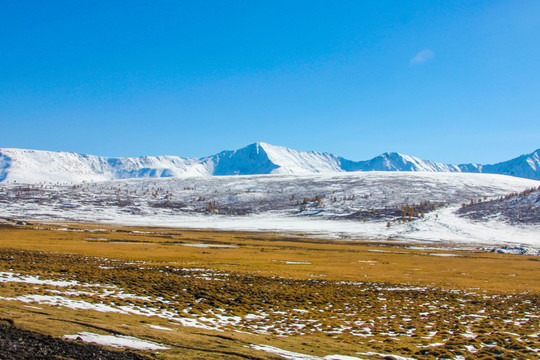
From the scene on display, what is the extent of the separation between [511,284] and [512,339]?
77.2ft

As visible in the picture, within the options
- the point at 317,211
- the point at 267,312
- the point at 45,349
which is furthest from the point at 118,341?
the point at 317,211

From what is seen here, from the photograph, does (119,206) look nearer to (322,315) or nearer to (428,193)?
(428,193)

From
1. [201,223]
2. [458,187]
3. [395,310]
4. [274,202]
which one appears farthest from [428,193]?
[395,310]

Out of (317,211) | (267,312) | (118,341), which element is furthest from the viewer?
(317,211)

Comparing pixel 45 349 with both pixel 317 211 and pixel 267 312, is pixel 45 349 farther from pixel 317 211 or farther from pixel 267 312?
pixel 317 211

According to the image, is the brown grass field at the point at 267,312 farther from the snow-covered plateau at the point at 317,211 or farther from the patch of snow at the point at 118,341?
the snow-covered plateau at the point at 317,211

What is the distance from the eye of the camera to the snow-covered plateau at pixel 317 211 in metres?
119

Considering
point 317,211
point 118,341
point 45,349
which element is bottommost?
point 317,211

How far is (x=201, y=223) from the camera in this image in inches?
5664

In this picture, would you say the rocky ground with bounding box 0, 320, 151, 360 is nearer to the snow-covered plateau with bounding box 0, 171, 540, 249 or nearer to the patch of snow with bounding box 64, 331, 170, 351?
the patch of snow with bounding box 64, 331, 170, 351

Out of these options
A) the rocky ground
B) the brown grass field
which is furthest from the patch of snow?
the rocky ground

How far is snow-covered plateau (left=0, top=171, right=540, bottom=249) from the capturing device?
11894 cm

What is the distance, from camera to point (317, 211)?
16338 centimetres

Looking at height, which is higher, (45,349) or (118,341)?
(45,349)
